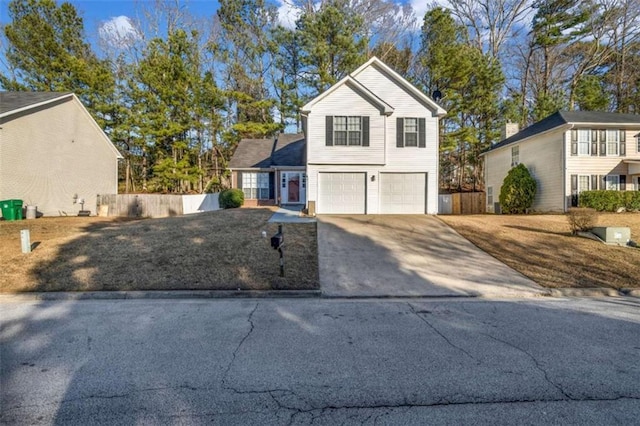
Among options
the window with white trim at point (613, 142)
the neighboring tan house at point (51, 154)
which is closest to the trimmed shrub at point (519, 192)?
the window with white trim at point (613, 142)

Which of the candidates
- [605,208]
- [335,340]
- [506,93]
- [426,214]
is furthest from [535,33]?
[335,340]

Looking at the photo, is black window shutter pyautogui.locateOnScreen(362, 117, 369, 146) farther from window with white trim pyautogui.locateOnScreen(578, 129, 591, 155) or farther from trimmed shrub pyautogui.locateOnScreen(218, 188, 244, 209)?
window with white trim pyautogui.locateOnScreen(578, 129, 591, 155)

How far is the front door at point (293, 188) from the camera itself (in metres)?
22.0

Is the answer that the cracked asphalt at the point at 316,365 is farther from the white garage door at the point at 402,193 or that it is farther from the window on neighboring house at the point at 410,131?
the window on neighboring house at the point at 410,131

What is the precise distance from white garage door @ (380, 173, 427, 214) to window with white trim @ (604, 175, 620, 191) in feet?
39.2

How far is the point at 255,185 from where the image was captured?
23438mm

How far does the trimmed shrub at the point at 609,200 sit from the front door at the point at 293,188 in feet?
52.8

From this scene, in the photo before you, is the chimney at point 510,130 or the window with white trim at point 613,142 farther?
the chimney at point 510,130

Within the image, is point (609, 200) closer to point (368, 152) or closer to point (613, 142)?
point (613, 142)

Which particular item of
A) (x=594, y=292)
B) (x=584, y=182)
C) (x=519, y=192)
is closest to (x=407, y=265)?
(x=594, y=292)

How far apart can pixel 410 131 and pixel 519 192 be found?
926 centimetres

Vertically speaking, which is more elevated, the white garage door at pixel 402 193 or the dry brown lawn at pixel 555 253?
the white garage door at pixel 402 193

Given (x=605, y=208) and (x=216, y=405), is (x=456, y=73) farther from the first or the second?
(x=216, y=405)

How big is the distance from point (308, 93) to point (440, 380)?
97.8 feet
